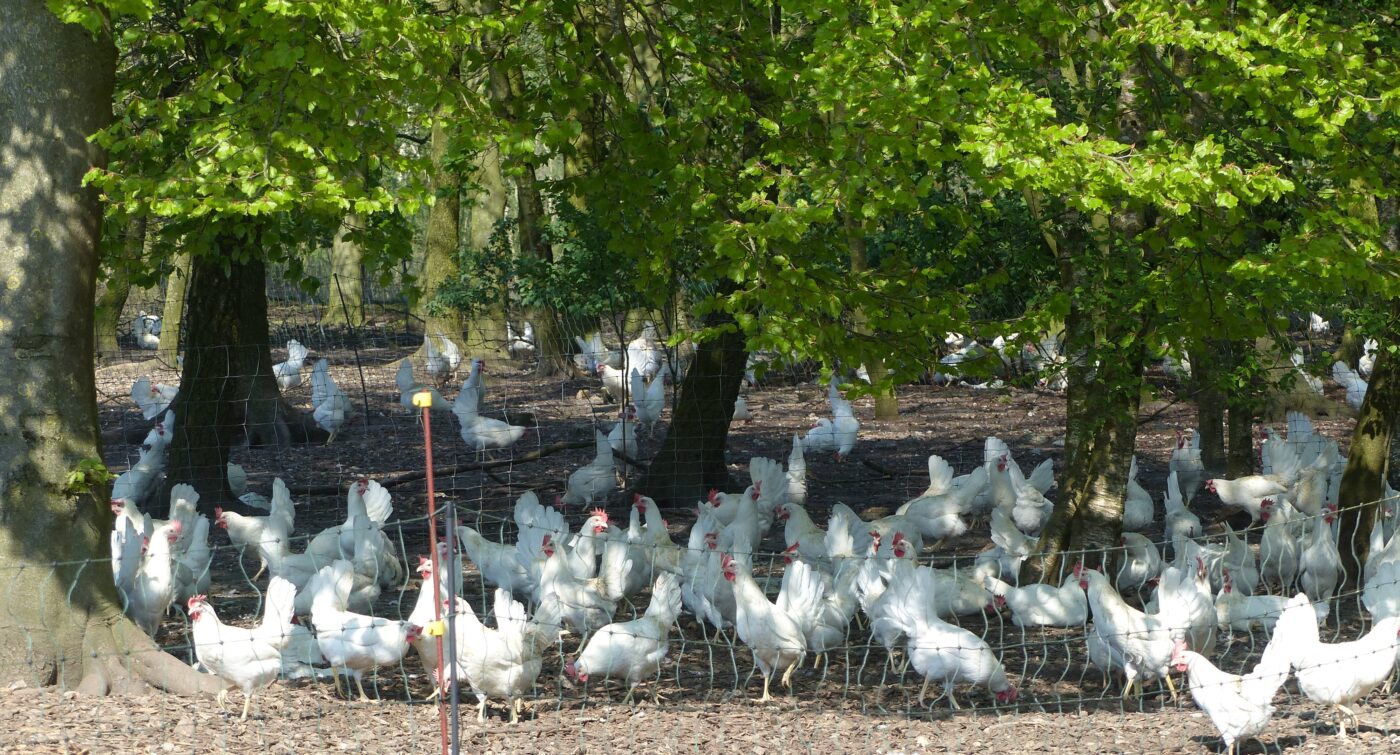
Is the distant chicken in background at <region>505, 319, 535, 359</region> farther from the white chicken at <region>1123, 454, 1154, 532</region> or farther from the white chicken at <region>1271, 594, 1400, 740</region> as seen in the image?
the white chicken at <region>1271, 594, 1400, 740</region>

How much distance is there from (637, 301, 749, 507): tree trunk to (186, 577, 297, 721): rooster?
18.0ft

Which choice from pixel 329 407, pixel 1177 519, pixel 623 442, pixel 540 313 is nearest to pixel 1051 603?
pixel 1177 519

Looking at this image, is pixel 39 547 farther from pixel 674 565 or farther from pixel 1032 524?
pixel 1032 524

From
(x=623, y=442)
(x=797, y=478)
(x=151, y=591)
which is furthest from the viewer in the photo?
(x=623, y=442)

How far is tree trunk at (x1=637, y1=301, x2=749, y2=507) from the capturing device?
11.9 m

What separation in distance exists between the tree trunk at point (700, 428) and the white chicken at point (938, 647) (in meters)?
4.45

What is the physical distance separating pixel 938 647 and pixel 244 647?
141 inches

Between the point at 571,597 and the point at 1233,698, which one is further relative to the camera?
the point at 571,597

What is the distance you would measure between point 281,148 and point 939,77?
3.08m

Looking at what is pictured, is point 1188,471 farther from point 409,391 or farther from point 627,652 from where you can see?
point 409,391

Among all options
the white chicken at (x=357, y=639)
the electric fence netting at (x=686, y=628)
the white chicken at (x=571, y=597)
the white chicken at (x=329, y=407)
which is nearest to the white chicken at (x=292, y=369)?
the white chicken at (x=329, y=407)

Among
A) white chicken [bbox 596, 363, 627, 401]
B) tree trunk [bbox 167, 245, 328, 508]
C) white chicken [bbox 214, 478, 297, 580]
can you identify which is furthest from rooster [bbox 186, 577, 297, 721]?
white chicken [bbox 596, 363, 627, 401]

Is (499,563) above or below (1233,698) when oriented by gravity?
above

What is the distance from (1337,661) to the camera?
21.8 feet
